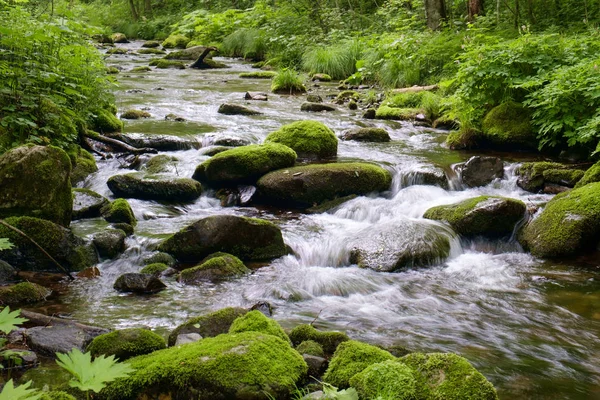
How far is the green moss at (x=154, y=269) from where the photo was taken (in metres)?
5.91

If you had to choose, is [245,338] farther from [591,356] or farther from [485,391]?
[591,356]

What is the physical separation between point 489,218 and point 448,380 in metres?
4.31

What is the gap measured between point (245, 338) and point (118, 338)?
820 millimetres

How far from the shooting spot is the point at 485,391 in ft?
9.76

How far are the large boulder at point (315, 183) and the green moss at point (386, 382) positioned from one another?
5142 mm

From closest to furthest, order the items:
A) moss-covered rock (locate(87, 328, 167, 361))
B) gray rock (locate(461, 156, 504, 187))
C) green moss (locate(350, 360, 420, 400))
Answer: green moss (locate(350, 360, 420, 400)) < moss-covered rock (locate(87, 328, 167, 361)) < gray rock (locate(461, 156, 504, 187))

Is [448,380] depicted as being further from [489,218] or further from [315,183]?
[315,183]

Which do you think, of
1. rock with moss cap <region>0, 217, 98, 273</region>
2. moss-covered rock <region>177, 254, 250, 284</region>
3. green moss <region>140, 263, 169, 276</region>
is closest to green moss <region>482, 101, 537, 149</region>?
moss-covered rock <region>177, 254, 250, 284</region>

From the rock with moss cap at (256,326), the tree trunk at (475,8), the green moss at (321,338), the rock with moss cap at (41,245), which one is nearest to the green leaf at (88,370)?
the rock with moss cap at (256,326)

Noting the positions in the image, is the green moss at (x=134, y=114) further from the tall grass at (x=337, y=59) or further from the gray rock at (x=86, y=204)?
the tall grass at (x=337, y=59)

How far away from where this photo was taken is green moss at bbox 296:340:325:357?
11.8 feet

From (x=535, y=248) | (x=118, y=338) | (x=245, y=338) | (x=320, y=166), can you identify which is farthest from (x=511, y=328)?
(x=320, y=166)

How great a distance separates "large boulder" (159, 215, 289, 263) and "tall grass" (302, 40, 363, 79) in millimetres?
12984

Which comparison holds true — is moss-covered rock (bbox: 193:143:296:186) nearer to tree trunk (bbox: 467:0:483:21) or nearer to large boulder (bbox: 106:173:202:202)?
large boulder (bbox: 106:173:202:202)
